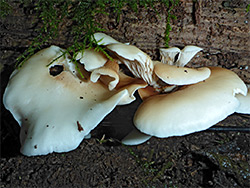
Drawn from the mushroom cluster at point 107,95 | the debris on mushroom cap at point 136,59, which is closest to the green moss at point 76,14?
the mushroom cluster at point 107,95

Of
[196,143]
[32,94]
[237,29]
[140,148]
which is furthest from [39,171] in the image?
[237,29]

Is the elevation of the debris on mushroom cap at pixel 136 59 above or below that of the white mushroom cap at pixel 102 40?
below

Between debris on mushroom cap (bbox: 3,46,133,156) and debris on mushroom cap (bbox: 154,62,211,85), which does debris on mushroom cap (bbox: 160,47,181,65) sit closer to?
debris on mushroom cap (bbox: 154,62,211,85)

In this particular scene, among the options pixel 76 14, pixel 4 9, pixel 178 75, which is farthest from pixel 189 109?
pixel 4 9

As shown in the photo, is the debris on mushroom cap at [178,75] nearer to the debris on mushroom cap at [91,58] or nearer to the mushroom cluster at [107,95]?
the mushroom cluster at [107,95]

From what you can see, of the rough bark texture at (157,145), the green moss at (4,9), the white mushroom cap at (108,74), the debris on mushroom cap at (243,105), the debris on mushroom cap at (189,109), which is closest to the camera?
the debris on mushroom cap at (189,109)

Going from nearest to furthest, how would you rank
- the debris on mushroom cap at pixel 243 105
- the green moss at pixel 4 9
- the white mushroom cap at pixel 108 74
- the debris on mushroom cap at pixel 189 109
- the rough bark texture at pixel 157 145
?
the debris on mushroom cap at pixel 189 109 < the white mushroom cap at pixel 108 74 < the rough bark texture at pixel 157 145 < the debris on mushroom cap at pixel 243 105 < the green moss at pixel 4 9

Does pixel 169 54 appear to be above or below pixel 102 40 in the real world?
below

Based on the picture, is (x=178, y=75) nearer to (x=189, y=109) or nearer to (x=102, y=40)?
(x=189, y=109)

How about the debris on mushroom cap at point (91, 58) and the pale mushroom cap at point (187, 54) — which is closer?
the debris on mushroom cap at point (91, 58)
